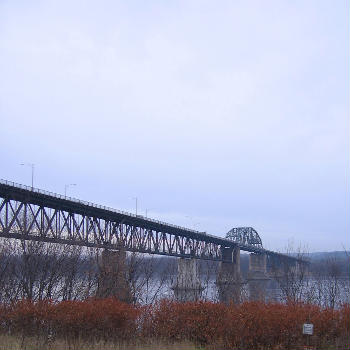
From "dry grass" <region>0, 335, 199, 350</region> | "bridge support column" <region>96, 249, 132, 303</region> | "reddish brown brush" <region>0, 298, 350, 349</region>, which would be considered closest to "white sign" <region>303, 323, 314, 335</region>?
"reddish brown brush" <region>0, 298, 350, 349</region>

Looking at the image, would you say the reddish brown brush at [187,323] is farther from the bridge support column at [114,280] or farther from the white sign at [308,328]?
the bridge support column at [114,280]

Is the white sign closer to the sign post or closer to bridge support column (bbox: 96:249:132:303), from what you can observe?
the sign post

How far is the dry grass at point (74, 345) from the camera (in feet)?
44.3

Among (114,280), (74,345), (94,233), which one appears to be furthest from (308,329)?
(94,233)

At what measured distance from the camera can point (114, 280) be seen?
79.2 ft

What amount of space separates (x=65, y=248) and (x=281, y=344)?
51.4ft

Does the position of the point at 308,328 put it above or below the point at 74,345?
above

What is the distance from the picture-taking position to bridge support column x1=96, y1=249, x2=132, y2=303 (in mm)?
23319

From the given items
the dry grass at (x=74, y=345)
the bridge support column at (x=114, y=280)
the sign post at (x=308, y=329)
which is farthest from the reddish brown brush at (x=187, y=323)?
the bridge support column at (x=114, y=280)

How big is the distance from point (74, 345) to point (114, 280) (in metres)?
10.3

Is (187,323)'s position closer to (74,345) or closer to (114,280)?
(74,345)

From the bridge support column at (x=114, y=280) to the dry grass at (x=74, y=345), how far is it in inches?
338

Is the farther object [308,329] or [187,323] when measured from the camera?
[187,323]

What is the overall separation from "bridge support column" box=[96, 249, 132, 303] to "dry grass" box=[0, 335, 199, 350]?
8.58 meters
